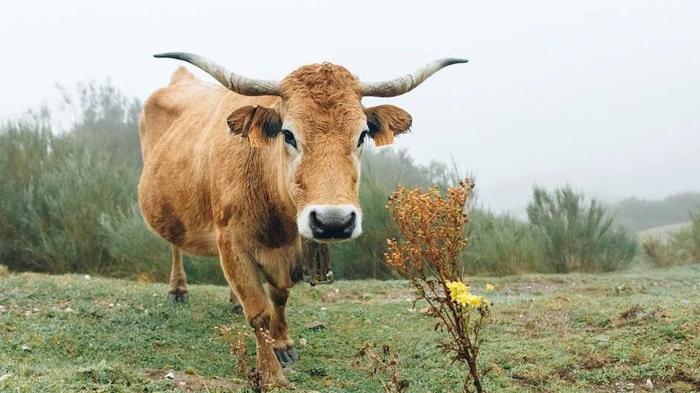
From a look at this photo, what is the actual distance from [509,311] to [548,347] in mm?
1697

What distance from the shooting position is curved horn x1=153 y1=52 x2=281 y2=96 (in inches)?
193

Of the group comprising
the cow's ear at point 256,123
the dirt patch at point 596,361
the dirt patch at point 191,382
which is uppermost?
the cow's ear at point 256,123

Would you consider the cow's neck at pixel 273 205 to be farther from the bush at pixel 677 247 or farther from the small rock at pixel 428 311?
the bush at pixel 677 247

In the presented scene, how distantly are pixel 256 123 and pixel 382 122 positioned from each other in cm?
86

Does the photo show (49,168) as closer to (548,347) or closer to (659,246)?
(548,347)

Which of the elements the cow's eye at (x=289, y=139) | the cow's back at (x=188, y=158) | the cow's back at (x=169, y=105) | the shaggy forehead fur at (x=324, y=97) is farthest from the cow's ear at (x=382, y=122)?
the cow's back at (x=169, y=105)

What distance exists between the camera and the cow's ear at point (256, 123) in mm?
4832

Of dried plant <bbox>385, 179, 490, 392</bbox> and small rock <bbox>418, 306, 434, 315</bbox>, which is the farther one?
small rock <bbox>418, 306, 434, 315</bbox>

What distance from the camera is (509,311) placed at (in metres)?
7.27

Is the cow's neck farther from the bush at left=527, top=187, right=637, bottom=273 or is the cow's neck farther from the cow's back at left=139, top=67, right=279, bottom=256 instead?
the bush at left=527, top=187, right=637, bottom=273

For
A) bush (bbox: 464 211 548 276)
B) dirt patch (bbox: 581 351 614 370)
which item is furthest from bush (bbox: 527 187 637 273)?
dirt patch (bbox: 581 351 614 370)

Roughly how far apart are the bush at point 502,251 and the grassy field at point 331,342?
4.13m

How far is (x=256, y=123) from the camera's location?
191 inches

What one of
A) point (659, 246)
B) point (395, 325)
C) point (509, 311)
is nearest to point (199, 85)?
point (395, 325)
